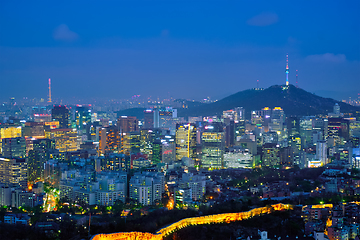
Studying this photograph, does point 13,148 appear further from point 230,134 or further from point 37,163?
point 230,134

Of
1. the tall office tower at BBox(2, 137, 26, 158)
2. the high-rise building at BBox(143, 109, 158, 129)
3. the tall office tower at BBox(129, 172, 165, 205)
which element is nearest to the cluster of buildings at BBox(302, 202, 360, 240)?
the tall office tower at BBox(129, 172, 165, 205)

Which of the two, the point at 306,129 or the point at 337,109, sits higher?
the point at 337,109

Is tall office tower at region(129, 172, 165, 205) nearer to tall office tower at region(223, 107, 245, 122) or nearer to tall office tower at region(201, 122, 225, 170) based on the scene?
tall office tower at region(201, 122, 225, 170)

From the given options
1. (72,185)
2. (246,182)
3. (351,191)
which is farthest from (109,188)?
(351,191)

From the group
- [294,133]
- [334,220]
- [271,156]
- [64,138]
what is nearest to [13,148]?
[64,138]

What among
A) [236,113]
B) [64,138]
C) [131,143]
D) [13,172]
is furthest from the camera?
[236,113]
